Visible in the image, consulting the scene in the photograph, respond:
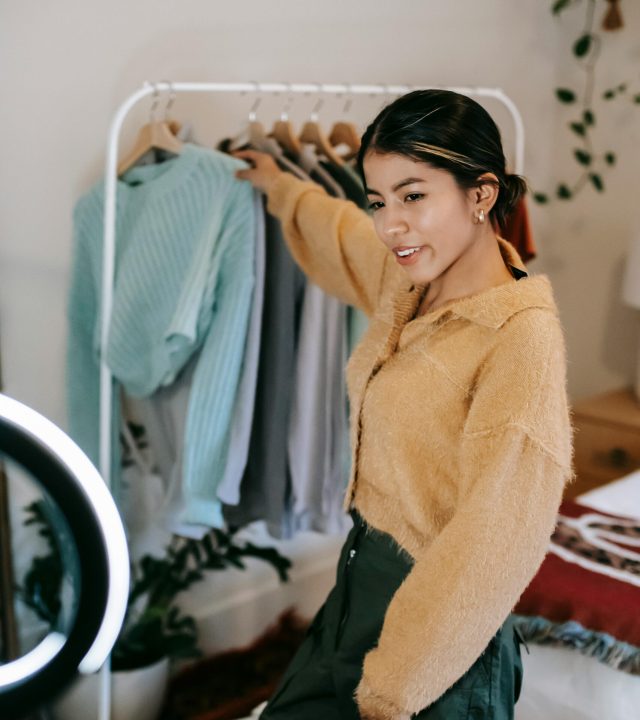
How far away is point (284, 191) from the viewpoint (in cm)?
137

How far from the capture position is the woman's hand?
1407 mm

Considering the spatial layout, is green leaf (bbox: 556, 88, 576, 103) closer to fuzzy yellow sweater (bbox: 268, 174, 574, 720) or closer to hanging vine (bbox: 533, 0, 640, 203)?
hanging vine (bbox: 533, 0, 640, 203)

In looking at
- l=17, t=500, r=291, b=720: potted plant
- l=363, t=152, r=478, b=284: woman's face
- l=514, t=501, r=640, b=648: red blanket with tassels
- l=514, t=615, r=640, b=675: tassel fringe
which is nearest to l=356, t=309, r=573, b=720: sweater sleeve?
l=363, t=152, r=478, b=284: woman's face

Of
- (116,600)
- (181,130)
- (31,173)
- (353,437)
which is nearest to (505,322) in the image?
(353,437)

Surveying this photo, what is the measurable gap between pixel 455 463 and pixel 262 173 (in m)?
0.74

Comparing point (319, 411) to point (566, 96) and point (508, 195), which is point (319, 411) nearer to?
point (508, 195)

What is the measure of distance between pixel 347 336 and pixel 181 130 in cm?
48

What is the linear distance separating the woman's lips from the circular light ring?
465 millimetres

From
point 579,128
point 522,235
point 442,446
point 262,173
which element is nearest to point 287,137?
point 262,173

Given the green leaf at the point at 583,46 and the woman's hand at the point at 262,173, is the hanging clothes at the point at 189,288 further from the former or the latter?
the green leaf at the point at 583,46

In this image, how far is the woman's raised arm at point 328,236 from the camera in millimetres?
1181

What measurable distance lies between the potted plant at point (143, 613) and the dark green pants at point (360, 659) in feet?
2.40

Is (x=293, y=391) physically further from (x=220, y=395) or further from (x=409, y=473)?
(x=409, y=473)

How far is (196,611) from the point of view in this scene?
208 cm
